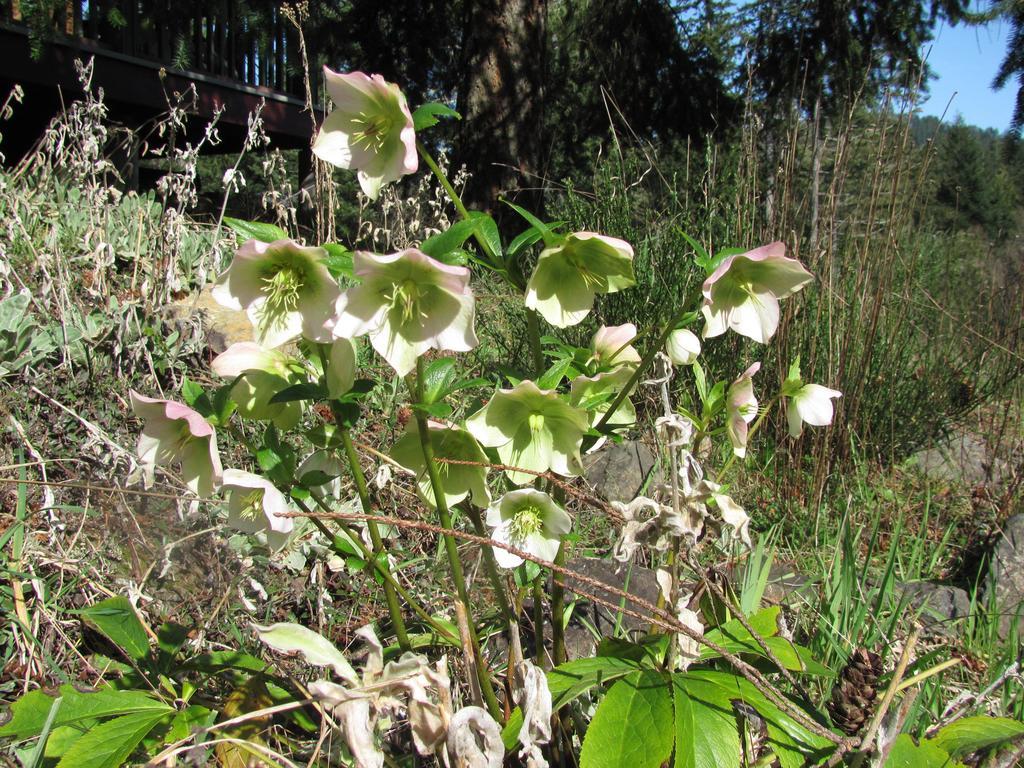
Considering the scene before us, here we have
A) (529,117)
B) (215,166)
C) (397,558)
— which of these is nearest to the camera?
(397,558)

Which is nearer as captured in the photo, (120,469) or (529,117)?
(120,469)

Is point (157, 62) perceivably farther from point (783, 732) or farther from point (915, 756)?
point (915, 756)

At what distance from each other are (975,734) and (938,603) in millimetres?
1234

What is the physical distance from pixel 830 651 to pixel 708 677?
0.69 meters

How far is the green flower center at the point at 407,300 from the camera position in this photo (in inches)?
32.2

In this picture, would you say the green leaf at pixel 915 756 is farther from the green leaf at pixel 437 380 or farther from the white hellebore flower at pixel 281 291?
the white hellebore flower at pixel 281 291

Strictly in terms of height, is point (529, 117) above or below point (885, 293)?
above

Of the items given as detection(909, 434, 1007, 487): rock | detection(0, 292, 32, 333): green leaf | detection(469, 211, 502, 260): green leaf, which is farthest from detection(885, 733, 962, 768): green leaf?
detection(0, 292, 32, 333): green leaf

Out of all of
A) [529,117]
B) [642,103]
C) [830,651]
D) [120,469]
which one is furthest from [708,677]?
[642,103]

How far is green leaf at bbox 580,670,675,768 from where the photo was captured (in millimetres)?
800

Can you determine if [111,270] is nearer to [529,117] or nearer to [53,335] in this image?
[53,335]

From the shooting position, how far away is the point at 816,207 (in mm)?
2746

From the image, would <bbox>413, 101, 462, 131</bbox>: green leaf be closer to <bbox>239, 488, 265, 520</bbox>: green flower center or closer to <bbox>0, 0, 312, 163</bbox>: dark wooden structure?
<bbox>239, 488, 265, 520</bbox>: green flower center

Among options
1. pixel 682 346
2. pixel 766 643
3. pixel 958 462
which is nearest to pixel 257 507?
pixel 682 346
